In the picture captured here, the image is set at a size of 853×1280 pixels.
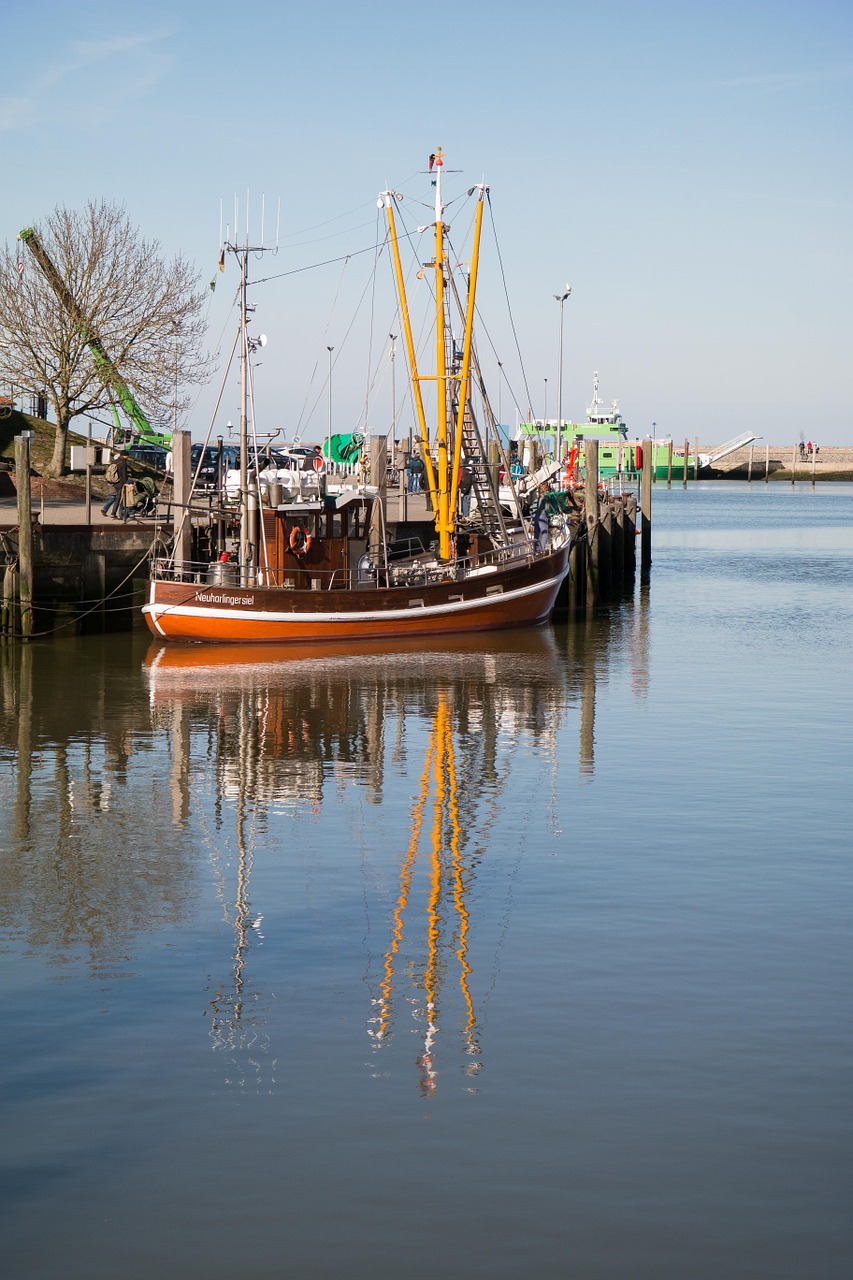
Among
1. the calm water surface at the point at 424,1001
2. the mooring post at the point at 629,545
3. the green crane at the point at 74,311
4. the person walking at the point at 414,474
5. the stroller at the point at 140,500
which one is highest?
the green crane at the point at 74,311

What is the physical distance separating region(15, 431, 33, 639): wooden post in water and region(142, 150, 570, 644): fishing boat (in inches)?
93.8

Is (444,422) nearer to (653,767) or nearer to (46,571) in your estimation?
(46,571)

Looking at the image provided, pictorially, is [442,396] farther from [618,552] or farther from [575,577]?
[618,552]

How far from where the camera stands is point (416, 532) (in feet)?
123

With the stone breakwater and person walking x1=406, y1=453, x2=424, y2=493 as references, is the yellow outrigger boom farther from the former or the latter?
the stone breakwater

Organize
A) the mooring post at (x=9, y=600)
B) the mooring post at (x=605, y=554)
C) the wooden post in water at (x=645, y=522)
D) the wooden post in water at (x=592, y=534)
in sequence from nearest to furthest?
the mooring post at (x=9, y=600) < the wooden post in water at (x=592, y=534) < the mooring post at (x=605, y=554) < the wooden post in water at (x=645, y=522)

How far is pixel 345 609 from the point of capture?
2994cm

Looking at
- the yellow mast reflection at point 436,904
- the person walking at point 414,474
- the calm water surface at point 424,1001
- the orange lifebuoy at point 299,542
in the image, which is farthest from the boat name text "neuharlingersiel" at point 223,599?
the person walking at point 414,474

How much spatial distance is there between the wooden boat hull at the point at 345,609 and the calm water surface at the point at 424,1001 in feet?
26.6

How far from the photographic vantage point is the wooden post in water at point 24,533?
27594 millimetres

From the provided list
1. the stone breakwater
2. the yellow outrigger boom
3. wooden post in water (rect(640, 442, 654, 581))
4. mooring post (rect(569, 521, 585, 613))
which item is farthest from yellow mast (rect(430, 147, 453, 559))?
the stone breakwater

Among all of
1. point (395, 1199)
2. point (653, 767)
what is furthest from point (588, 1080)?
point (653, 767)

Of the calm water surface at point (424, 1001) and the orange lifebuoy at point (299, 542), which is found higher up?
the orange lifebuoy at point (299, 542)

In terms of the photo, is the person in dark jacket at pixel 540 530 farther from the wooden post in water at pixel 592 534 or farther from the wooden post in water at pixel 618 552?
the wooden post in water at pixel 618 552
